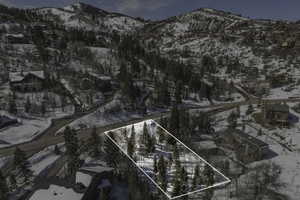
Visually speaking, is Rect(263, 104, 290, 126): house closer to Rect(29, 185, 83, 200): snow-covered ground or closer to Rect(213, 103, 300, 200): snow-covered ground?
Rect(213, 103, 300, 200): snow-covered ground

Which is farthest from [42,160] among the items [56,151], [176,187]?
[176,187]

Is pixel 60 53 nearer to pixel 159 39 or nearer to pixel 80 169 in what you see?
pixel 80 169

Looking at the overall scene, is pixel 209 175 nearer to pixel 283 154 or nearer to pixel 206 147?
pixel 206 147

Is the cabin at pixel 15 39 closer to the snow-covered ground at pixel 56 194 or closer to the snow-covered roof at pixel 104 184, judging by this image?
the snow-covered roof at pixel 104 184

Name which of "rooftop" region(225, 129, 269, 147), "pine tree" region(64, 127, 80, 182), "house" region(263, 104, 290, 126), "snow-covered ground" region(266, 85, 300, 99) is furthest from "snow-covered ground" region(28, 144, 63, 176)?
"snow-covered ground" region(266, 85, 300, 99)

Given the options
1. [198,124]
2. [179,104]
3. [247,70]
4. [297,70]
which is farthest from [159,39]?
[198,124]
